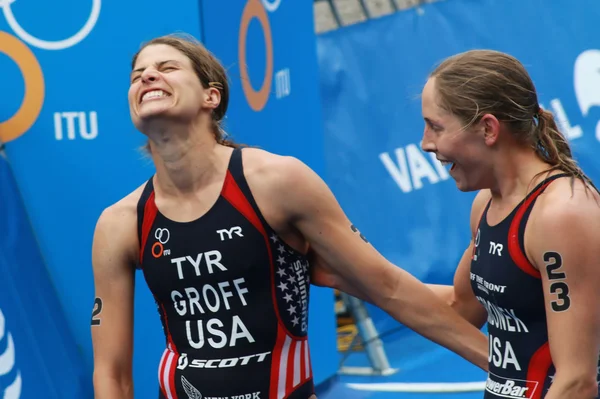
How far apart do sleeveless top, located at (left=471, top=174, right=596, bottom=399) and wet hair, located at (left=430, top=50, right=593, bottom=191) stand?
0.44ft

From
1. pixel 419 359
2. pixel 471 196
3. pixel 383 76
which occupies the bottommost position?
pixel 419 359

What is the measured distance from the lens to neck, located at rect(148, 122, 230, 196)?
2.85 meters

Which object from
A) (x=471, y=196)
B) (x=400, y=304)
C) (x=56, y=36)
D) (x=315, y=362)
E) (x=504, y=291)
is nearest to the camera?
(x=504, y=291)

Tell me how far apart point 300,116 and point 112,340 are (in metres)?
2.54

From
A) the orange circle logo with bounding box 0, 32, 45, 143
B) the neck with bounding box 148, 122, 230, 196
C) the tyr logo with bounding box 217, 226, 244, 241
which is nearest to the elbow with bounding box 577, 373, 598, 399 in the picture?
the tyr logo with bounding box 217, 226, 244, 241

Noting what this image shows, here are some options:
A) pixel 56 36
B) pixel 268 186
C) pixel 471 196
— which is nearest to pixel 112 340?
pixel 268 186

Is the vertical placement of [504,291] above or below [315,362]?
above

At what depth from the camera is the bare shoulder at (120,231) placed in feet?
9.52

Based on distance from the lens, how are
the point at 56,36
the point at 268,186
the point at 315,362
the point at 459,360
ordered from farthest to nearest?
the point at 459,360 → the point at 315,362 → the point at 56,36 → the point at 268,186

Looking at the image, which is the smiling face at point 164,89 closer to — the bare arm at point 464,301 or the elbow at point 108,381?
the elbow at point 108,381

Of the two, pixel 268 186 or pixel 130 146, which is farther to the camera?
pixel 130 146

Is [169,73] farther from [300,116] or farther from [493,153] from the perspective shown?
[300,116]

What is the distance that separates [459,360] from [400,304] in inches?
118

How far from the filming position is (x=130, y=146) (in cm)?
425
